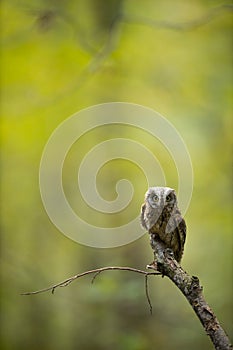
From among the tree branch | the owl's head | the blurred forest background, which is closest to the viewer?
the tree branch

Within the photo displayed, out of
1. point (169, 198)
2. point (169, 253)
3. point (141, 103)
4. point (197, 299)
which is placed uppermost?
point (141, 103)

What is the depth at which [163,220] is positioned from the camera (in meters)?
1.26

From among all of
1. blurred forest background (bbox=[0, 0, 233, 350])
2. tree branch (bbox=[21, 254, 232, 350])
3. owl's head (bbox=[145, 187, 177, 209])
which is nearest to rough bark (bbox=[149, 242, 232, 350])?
tree branch (bbox=[21, 254, 232, 350])

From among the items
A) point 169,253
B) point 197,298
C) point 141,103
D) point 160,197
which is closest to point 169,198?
point 160,197

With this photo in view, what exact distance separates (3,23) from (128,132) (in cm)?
203

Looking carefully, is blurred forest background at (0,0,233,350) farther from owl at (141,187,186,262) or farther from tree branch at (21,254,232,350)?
tree branch at (21,254,232,350)

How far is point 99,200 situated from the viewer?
20.4 feet

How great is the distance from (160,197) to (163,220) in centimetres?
8

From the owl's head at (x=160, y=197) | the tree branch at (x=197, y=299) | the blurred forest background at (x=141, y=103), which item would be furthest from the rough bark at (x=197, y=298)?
the blurred forest background at (x=141, y=103)

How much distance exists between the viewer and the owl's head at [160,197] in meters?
1.21

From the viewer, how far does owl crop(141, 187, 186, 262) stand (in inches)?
48.0

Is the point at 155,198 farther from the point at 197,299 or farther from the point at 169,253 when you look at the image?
the point at 197,299

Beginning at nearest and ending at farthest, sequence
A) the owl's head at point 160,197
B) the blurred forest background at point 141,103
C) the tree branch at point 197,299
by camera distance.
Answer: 1. the tree branch at point 197,299
2. the owl's head at point 160,197
3. the blurred forest background at point 141,103

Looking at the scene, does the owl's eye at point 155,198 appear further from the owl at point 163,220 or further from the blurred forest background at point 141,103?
the blurred forest background at point 141,103
